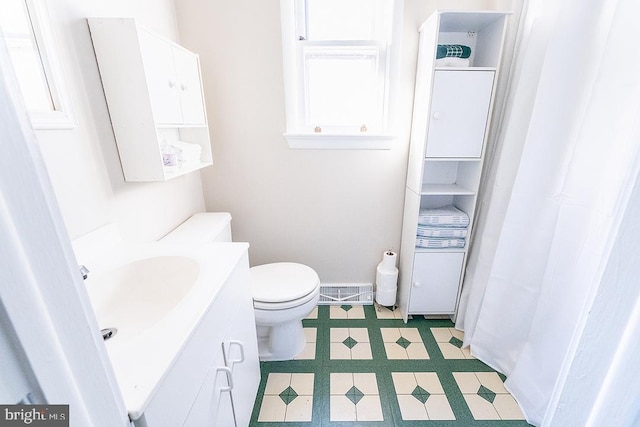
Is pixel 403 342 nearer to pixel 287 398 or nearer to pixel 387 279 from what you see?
pixel 387 279

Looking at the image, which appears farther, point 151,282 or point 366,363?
point 366,363

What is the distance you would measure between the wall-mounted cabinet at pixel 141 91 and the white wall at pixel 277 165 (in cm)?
35

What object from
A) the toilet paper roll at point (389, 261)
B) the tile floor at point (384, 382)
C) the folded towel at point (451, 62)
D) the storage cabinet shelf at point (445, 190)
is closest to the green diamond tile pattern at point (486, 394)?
the tile floor at point (384, 382)

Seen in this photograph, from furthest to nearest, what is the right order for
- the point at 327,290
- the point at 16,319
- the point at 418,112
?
1. the point at 327,290
2. the point at 418,112
3. the point at 16,319

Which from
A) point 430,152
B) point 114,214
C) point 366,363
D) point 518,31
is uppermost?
point 518,31

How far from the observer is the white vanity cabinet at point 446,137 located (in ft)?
4.57

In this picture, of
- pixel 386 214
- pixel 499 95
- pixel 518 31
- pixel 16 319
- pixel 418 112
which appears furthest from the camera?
pixel 386 214

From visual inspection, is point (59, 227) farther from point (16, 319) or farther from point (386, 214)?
point (386, 214)

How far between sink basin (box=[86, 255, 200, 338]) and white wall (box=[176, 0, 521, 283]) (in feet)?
3.03

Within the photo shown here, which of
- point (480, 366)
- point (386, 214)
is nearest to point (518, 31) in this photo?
point (386, 214)

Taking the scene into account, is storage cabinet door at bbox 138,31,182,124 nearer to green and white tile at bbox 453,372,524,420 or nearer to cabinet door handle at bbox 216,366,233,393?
cabinet door handle at bbox 216,366,233,393

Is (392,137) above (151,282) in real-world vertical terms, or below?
above

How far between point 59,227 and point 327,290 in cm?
191

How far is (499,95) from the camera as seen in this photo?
146cm
